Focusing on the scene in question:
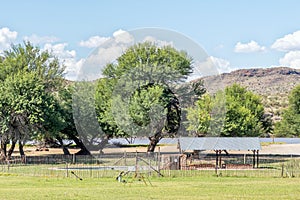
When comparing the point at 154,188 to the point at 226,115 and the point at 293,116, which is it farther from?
the point at 293,116

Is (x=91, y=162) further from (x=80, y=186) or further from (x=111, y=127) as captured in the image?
(x=80, y=186)

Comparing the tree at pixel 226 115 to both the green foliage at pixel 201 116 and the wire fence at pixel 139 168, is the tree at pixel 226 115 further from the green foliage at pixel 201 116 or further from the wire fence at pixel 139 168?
the wire fence at pixel 139 168

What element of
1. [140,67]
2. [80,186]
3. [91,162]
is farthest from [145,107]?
[80,186]

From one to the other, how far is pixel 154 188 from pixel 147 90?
30.9 meters

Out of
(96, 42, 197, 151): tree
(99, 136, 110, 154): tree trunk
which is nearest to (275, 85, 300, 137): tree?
(96, 42, 197, 151): tree

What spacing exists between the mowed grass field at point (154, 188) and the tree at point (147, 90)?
21824 millimetres

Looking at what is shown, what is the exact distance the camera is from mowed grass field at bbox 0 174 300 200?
27344 mm

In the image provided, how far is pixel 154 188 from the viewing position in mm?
31641

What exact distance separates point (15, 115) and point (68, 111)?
933cm

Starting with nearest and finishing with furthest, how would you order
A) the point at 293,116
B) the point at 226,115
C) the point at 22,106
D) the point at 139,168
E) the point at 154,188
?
1. the point at 154,188
2. the point at 139,168
3. the point at 22,106
4. the point at 226,115
5. the point at 293,116

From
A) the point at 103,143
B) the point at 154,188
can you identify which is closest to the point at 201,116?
the point at 103,143

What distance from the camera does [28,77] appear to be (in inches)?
2405

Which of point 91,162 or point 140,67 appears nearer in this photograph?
point 91,162

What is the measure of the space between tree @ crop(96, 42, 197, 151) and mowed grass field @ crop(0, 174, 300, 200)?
71.6 feet
